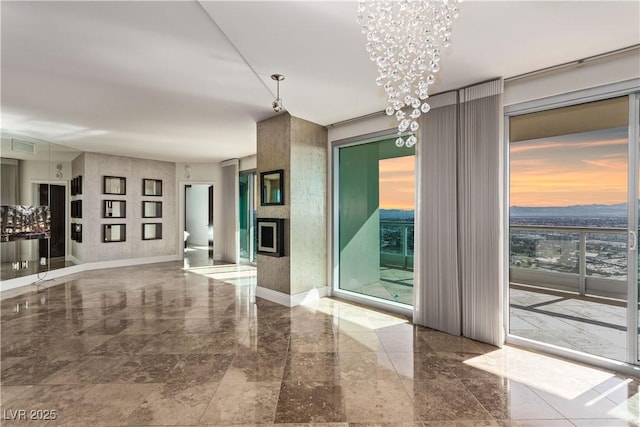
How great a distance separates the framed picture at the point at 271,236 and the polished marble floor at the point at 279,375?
0.88 m

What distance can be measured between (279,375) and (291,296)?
1.88m

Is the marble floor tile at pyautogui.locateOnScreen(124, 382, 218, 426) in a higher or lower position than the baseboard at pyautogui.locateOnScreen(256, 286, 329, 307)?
lower

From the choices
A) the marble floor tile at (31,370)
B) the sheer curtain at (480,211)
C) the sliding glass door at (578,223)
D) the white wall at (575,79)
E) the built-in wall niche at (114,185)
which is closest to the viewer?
the marble floor tile at (31,370)

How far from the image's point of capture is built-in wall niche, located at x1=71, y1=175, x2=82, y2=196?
7.23 metres

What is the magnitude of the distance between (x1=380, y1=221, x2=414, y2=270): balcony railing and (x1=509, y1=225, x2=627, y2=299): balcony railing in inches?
Answer: 48.2

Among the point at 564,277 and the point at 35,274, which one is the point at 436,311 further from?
the point at 35,274

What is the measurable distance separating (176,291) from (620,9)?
20.3ft

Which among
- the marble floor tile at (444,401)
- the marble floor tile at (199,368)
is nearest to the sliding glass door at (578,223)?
the marble floor tile at (444,401)

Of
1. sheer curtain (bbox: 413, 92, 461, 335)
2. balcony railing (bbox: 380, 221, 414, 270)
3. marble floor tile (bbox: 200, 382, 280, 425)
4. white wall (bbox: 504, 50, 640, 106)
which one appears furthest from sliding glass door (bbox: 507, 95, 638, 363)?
marble floor tile (bbox: 200, 382, 280, 425)

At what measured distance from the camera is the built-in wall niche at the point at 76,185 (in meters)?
7.23

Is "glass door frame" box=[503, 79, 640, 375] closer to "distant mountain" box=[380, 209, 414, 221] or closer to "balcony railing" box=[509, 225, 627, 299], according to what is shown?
"balcony railing" box=[509, 225, 627, 299]

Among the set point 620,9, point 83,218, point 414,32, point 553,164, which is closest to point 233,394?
point 414,32

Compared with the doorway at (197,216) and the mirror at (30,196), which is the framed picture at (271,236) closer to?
the mirror at (30,196)

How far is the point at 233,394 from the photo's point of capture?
2.32m
